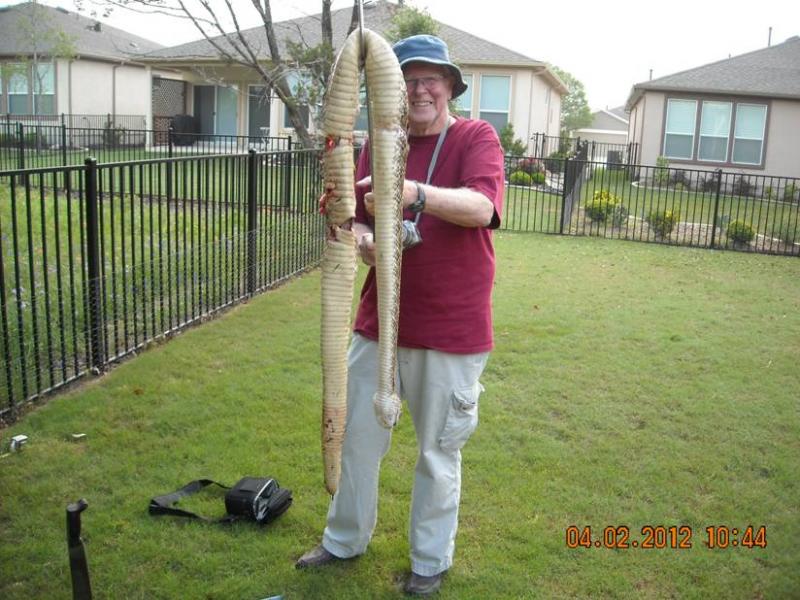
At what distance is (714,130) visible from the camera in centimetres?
2591

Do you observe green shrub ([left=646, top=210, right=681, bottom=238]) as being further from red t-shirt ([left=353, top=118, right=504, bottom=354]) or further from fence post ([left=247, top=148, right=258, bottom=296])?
red t-shirt ([left=353, top=118, right=504, bottom=354])

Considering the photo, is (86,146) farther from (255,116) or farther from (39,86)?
(39,86)

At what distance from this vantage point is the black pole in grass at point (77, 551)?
2.35m

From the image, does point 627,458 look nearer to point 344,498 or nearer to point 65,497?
point 344,498

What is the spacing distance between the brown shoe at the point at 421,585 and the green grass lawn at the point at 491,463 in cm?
6

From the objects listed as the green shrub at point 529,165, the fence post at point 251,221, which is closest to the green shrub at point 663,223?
the green shrub at point 529,165

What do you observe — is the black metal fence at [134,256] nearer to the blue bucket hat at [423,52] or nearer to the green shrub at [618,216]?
the green shrub at [618,216]

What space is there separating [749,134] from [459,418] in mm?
25433

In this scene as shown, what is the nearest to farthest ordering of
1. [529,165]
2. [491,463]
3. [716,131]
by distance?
[491,463], [529,165], [716,131]

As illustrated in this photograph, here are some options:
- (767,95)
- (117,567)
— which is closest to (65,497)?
(117,567)

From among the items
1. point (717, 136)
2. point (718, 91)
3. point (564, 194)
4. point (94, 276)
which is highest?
point (718, 91)

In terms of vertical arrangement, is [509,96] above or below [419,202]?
above

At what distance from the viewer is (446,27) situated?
1097 inches

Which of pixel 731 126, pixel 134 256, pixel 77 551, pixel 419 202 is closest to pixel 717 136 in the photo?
pixel 731 126
